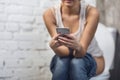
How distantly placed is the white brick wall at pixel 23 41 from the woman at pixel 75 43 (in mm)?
476

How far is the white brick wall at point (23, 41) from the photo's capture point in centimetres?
173

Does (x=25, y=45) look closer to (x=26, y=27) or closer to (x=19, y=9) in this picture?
(x=26, y=27)

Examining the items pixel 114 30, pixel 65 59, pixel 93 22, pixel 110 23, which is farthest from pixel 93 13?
pixel 110 23

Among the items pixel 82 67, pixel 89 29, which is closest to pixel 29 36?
pixel 89 29

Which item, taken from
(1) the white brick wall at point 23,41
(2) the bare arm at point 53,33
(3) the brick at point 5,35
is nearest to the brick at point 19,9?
(1) the white brick wall at point 23,41

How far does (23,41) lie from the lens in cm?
179

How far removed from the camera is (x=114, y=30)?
1729 millimetres

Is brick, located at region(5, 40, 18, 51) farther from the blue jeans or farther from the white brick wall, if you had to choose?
the blue jeans

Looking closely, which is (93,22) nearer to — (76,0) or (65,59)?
(76,0)

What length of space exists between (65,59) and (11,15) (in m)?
0.73

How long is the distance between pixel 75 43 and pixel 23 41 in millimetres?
728

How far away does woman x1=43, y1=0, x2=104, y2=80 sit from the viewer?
1.14 metres

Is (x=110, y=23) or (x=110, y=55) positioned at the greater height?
(x=110, y=23)

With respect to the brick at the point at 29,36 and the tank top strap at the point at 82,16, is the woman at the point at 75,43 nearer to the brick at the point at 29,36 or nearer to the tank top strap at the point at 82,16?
the tank top strap at the point at 82,16
